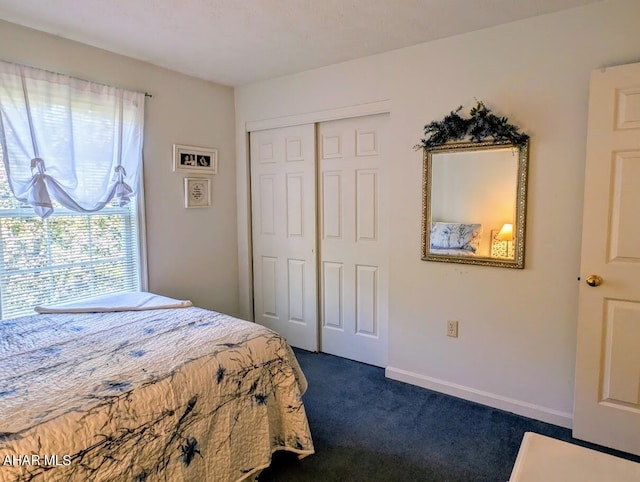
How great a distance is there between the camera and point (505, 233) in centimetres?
245

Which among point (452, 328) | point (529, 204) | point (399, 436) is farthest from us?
point (452, 328)

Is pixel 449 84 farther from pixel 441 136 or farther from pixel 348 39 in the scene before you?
pixel 348 39

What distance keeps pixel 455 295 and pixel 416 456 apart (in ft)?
3.37

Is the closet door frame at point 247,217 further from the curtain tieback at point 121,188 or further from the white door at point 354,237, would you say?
the curtain tieback at point 121,188

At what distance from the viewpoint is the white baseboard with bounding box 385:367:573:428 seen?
236cm

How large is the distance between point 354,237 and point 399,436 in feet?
4.82

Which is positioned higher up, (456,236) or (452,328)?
(456,236)

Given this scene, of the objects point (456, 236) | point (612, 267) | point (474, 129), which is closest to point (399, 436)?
point (456, 236)

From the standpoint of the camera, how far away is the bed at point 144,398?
49.6 inches

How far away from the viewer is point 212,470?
5.38 ft

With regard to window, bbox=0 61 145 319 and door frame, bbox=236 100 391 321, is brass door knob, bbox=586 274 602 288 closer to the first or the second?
door frame, bbox=236 100 391 321

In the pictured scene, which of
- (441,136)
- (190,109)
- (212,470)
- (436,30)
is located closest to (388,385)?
(212,470)

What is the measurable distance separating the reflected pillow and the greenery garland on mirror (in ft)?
1.75

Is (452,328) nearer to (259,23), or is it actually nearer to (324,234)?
(324,234)
